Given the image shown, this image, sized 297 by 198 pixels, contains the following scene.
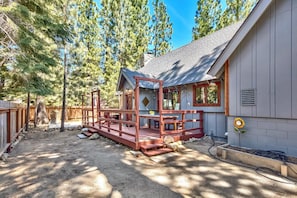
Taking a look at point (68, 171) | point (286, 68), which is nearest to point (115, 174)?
point (68, 171)

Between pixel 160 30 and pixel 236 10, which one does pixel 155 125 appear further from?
pixel 160 30

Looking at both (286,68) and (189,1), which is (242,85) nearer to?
(286,68)

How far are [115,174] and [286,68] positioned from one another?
492 centimetres

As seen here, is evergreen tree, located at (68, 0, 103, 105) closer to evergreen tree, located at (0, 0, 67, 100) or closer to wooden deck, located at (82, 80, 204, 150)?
evergreen tree, located at (0, 0, 67, 100)

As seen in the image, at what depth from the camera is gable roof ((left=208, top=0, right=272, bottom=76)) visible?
14.4ft

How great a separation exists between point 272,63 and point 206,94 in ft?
10.8

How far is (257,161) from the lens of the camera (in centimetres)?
400

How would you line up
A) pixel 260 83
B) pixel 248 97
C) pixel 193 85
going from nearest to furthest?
pixel 260 83
pixel 248 97
pixel 193 85

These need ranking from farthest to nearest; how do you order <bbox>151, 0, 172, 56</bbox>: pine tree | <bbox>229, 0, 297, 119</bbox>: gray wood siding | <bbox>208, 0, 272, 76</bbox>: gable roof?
<bbox>151, 0, 172, 56</bbox>: pine tree → <bbox>208, 0, 272, 76</bbox>: gable roof → <bbox>229, 0, 297, 119</bbox>: gray wood siding

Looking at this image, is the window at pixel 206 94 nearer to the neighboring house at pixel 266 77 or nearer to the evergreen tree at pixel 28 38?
the neighboring house at pixel 266 77

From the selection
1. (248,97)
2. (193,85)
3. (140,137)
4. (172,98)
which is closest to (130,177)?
(140,137)

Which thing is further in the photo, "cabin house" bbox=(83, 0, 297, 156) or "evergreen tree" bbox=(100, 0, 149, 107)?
"evergreen tree" bbox=(100, 0, 149, 107)

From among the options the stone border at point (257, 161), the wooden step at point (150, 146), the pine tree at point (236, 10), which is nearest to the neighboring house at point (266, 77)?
the stone border at point (257, 161)

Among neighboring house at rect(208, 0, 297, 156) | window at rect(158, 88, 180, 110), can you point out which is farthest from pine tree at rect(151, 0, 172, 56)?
neighboring house at rect(208, 0, 297, 156)
